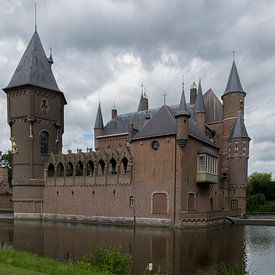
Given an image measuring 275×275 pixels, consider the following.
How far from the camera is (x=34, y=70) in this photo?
42.8 m

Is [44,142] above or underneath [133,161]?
above

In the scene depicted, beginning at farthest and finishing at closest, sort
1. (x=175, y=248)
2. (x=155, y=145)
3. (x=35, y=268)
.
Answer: (x=155, y=145), (x=175, y=248), (x=35, y=268)

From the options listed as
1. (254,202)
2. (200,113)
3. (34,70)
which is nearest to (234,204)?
(200,113)

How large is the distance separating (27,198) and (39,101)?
1078 cm

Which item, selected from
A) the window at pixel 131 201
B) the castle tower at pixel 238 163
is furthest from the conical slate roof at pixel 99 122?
the window at pixel 131 201

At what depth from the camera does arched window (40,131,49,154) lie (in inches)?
1661

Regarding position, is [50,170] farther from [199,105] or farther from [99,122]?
[199,105]

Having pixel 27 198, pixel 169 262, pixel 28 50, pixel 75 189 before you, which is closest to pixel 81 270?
pixel 169 262

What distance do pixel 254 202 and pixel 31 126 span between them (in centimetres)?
3383

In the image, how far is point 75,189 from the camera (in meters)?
39.7

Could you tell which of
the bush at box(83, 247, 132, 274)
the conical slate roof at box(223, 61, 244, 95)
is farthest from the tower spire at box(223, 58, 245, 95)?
the bush at box(83, 247, 132, 274)

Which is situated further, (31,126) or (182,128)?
(31,126)

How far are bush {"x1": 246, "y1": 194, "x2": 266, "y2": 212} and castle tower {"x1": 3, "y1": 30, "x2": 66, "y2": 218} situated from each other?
29.1 meters

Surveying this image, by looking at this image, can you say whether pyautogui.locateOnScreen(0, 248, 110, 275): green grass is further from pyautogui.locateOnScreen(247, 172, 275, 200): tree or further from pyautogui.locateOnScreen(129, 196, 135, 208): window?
pyautogui.locateOnScreen(247, 172, 275, 200): tree
